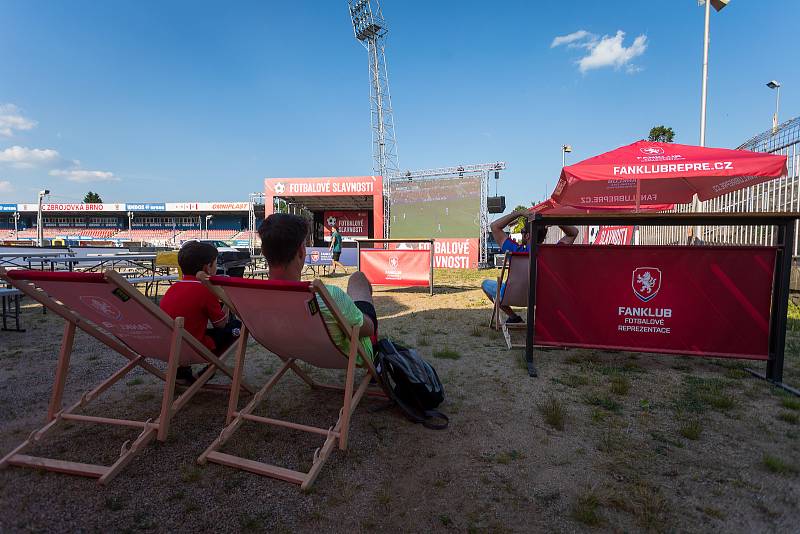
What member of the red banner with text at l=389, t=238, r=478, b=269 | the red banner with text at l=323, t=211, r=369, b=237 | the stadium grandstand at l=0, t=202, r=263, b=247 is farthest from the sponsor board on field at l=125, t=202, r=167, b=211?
the red banner with text at l=389, t=238, r=478, b=269

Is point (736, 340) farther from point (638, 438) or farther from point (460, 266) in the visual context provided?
point (460, 266)

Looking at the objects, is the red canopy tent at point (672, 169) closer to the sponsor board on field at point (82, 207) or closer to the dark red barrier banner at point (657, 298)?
the dark red barrier banner at point (657, 298)

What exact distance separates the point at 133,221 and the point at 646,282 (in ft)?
190

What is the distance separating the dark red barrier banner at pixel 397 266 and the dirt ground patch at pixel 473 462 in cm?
501

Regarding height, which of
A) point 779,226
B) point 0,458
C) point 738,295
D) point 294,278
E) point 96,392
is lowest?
point 0,458

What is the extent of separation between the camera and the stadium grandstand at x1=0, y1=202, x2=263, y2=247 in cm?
4597

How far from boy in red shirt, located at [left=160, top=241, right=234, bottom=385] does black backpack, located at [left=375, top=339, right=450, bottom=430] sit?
102 cm

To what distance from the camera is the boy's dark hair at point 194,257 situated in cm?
266

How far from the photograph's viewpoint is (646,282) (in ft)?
10.9

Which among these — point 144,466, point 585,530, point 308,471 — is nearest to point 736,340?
point 585,530

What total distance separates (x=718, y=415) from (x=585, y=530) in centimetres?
158

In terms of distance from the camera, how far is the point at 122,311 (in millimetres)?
1973

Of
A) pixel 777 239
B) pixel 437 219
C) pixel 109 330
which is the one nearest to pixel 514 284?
pixel 777 239

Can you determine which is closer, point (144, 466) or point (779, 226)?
point (144, 466)
